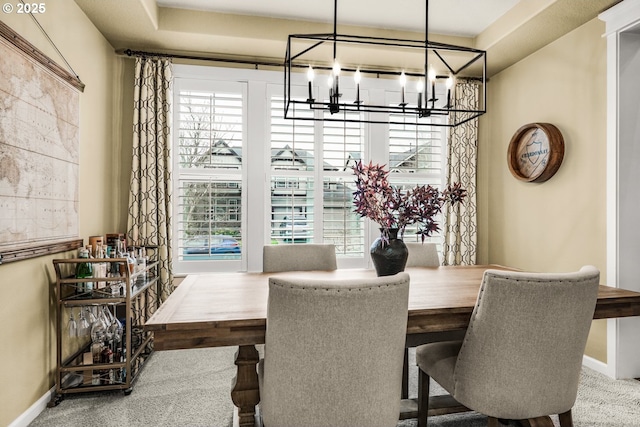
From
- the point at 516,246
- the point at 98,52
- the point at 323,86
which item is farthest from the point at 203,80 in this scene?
the point at 516,246

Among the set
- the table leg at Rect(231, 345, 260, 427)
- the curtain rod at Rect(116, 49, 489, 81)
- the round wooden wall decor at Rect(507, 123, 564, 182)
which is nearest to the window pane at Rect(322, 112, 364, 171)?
the curtain rod at Rect(116, 49, 489, 81)

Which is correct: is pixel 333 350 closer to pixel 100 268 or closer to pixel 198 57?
pixel 100 268

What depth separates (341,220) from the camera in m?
3.70

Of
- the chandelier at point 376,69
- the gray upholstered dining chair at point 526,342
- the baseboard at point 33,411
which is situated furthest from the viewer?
the chandelier at point 376,69

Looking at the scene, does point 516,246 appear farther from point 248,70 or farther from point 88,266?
point 88,266

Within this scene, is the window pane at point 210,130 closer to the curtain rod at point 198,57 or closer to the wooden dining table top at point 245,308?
the curtain rod at point 198,57

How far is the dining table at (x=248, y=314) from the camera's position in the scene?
1.33 metres

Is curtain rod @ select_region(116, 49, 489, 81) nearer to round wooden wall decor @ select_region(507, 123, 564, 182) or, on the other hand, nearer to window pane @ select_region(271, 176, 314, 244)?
window pane @ select_region(271, 176, 314, 244)

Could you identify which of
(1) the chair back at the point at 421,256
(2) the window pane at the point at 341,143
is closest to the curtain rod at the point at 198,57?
(2) the window pane at the point at 341,143

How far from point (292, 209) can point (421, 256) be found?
1371 mm

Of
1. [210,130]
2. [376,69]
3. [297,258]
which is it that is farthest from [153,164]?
[376,69]

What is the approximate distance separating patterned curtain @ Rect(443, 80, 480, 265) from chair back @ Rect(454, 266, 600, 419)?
234 centimetres

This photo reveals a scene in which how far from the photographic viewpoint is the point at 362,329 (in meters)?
1.20

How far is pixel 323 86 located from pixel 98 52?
192 cm
